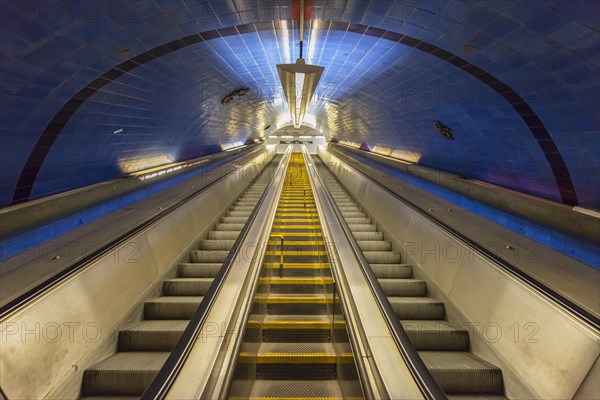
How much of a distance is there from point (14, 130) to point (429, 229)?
16.8 feet

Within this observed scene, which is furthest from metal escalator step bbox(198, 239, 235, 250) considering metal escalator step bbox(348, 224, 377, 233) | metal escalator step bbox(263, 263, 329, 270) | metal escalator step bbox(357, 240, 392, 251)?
metal escalator step bbox(348, 224, 377, 233)

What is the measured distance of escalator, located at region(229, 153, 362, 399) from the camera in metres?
2.23

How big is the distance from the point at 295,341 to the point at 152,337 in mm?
1215

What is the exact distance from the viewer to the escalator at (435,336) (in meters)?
2.40

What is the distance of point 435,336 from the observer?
2811 mm

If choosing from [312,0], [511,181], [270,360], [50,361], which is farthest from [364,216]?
[50,361]

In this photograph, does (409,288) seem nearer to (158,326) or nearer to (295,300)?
(295,300)

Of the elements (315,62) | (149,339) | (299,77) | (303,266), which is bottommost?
(149,339)

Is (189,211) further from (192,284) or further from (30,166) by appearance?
(30,166)

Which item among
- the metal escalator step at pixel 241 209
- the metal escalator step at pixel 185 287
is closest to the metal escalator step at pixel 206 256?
the metal escalator step at pixel 185 287

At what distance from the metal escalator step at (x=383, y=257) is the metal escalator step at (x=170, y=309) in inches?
93.9

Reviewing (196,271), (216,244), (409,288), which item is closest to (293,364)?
(409,288)

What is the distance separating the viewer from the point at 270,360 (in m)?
2.42

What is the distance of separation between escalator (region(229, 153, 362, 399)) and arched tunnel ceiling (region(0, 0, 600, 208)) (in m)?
3.14
